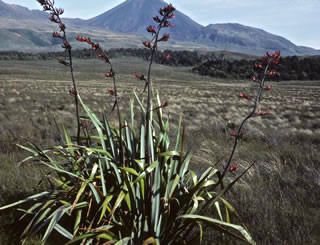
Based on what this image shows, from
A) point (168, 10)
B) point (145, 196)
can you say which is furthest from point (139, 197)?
point (168, 10)

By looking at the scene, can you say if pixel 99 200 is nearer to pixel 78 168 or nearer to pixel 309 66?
pixel 78 168

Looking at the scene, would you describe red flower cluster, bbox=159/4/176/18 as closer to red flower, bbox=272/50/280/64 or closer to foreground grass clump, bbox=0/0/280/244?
foreground grass clump, bbox=0/0/280/244

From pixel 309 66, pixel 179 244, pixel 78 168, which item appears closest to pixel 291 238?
pixel 179 244

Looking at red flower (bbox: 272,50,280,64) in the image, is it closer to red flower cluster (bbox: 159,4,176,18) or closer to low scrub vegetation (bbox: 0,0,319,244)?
low scrub vegetation (bbox: 0,0,319,244)

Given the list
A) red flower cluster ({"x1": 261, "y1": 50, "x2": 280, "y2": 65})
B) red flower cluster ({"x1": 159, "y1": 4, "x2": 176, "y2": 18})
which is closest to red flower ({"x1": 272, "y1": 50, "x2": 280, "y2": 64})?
red flower cluster ({"x1": 261, "y1": 50, "x2": 280, "y2": 65})

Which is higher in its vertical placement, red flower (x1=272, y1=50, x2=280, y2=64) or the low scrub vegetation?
red flower (x1=272, y1=50, x2=280, y2=64)

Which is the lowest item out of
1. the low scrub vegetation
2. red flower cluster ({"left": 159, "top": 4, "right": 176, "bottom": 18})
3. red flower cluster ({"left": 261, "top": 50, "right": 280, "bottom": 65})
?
the low scrub vegetation

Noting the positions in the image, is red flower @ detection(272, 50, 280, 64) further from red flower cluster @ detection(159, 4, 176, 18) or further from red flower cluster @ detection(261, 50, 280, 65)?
red flower cluster @ detection(159, 4, 176, 18)

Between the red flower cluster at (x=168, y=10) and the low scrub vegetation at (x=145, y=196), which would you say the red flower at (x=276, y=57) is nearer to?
the low scrub vegetation at (x=145, y=196)

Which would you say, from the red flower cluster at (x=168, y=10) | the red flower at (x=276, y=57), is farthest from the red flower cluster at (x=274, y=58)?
the red flower cluster at (x=168, y=10)

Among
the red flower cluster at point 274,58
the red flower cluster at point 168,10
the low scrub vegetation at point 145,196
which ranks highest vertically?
the red flower cluster at point 168,10

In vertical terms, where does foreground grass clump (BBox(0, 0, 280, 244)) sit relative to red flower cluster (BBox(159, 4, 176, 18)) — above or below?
below

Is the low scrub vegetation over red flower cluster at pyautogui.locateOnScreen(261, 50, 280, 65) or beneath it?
beneath

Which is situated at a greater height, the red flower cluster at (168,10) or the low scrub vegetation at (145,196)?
the red flower cluster at (168,10)
